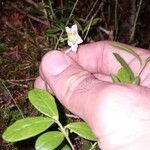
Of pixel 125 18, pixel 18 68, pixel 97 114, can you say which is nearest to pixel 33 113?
pixel 18 68

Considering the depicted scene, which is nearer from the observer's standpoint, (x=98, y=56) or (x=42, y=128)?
(x=42, y=128)

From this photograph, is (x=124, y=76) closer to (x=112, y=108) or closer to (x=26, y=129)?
(x=112, y=108)

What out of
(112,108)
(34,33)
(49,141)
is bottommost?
(34,33)

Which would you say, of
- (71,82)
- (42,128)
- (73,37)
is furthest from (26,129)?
(73,37)

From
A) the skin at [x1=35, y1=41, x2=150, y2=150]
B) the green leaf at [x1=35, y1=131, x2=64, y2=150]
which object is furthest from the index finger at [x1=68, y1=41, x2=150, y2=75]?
the green leaf at [x1=35, y1=131, x2=64, y2=150]

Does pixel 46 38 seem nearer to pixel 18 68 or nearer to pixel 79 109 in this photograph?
pixel 18 68
